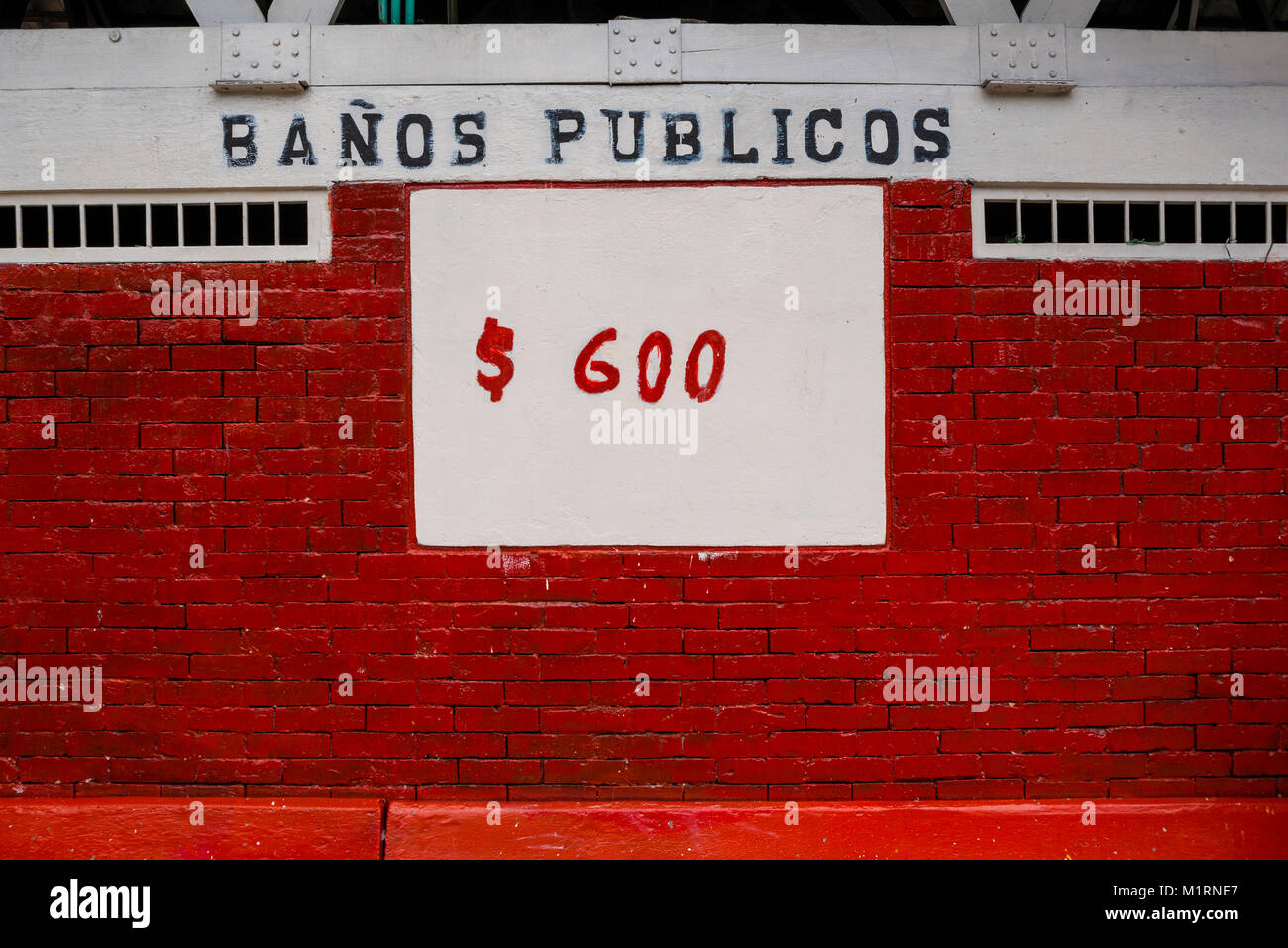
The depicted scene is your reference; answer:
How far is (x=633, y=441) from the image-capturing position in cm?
335

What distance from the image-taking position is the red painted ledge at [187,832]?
3.25 meters

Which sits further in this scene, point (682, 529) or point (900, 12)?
point (900, 12)

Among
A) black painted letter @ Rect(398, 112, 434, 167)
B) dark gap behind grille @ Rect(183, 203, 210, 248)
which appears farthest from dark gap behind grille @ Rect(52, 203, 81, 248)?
black painted letter @ Rect(398, 112, 434, 167)

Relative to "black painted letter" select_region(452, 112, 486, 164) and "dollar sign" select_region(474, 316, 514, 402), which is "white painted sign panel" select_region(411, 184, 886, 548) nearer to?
"dollar sign" select_region(474, 316, 514, 402)

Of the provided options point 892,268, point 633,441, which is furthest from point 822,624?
point 892,268

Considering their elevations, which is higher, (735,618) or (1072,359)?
(1072,359)

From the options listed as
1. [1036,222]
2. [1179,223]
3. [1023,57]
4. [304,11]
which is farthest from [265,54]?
[1179,223]

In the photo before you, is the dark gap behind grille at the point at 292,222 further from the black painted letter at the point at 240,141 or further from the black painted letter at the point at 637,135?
the black painted letter at the point at 637,135

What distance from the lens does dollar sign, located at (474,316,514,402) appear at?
334 centimetres

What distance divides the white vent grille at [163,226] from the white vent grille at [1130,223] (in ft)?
9.37

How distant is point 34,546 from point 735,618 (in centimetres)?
297

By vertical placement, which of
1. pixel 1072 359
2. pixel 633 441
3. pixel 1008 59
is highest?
pixel 1008 59

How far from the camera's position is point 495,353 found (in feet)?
11.0

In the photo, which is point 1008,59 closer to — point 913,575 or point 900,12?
point 900,12
